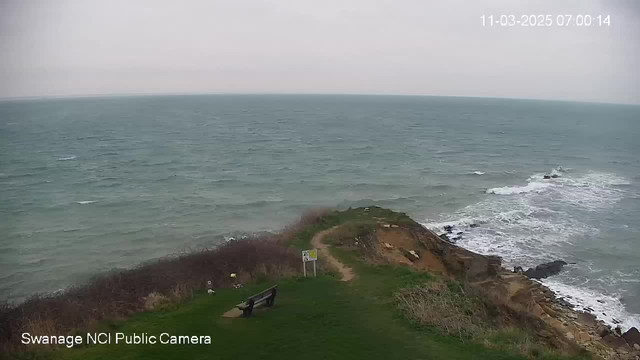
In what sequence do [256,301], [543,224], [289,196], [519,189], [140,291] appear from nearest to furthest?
1. [256,301]
2. [140,291]
3. [543,224]
4. [289,196]
5. [519,189]

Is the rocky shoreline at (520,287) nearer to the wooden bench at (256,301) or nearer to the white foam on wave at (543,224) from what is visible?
the white foam on wave at (543,224)

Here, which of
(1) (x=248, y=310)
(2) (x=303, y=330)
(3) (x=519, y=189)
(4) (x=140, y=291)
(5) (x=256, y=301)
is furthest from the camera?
(3) (x=519, y=189)

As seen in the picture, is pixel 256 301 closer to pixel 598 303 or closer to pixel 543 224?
pixel 598 303

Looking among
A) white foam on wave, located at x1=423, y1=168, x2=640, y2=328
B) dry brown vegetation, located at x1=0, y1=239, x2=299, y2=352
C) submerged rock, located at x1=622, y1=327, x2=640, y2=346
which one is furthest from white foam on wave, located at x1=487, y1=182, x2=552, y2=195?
dry brown vegetation, located at x1=0, y1=239, x2=299, y2=352

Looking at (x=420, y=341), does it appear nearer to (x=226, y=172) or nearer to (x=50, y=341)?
(x=50, y=341)

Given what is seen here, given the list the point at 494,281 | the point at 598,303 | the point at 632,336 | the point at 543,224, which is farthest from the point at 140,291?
the point at 543,224

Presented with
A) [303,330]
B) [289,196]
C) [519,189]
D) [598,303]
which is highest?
[303,330]

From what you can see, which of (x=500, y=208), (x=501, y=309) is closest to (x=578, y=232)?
(x=500, y=208)
